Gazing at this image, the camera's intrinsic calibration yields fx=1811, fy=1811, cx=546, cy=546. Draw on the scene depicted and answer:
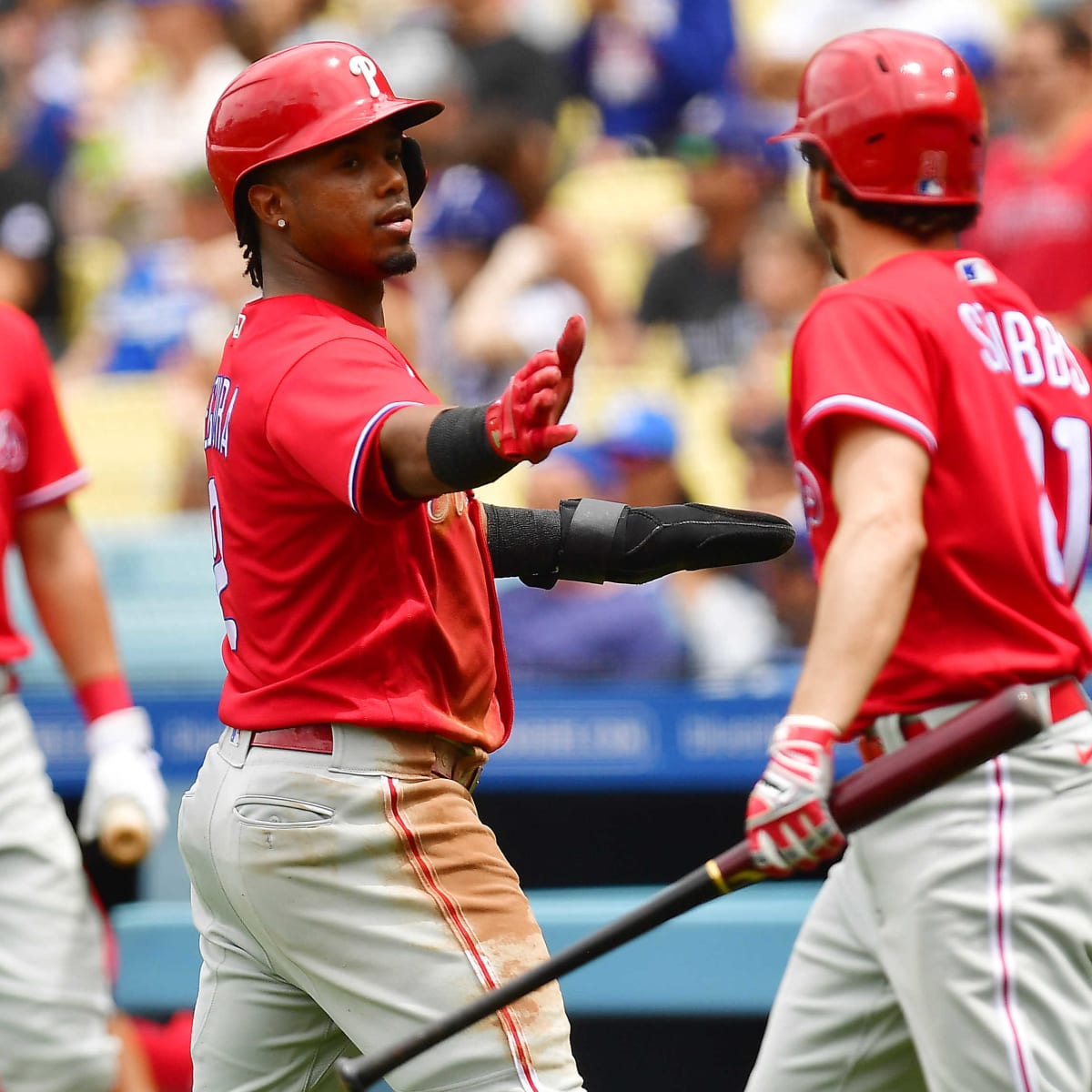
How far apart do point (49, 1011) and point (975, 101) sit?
221cm

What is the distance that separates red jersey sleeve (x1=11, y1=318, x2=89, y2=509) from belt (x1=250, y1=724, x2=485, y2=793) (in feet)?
Answer: 4.09

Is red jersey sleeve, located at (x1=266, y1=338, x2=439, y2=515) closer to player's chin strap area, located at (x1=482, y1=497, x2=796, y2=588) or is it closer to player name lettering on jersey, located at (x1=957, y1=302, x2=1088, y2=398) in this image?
player's chin strap area, located at (x1=482, y1=497, x2=796, y2=588)

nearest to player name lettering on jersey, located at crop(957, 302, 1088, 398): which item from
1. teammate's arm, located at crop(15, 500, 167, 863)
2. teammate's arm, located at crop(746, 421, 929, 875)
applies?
teammate's arm, located at crop(746, 421, 929, 875)

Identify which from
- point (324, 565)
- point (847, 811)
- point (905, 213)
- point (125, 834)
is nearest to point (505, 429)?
point (324, 565)

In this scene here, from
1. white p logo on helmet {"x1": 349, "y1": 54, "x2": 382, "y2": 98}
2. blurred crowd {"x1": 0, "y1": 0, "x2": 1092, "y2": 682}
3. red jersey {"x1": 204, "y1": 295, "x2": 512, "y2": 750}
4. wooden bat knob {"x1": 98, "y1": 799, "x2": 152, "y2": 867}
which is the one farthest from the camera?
blurred crowd {"x1": 0, "y1": 0, "x2": 1092, "y2": 682}

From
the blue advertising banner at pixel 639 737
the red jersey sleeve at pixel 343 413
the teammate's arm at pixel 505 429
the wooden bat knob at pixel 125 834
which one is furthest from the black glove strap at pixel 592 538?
the blue advertising banner at pixel 639 737

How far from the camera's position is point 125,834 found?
11.1ft

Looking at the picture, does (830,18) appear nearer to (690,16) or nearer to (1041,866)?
(690,16)

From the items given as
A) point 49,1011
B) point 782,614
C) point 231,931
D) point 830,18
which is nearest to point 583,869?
point 782,614

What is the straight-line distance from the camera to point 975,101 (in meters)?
2.74

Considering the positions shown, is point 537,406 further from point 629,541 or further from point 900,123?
point 900,123

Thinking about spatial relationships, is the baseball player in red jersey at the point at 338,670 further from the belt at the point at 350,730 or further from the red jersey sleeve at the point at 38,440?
the red jersey sleeve at the point at 38,440

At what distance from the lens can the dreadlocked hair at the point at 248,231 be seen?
2.68m

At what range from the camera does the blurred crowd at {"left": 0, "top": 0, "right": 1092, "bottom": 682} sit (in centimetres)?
512
